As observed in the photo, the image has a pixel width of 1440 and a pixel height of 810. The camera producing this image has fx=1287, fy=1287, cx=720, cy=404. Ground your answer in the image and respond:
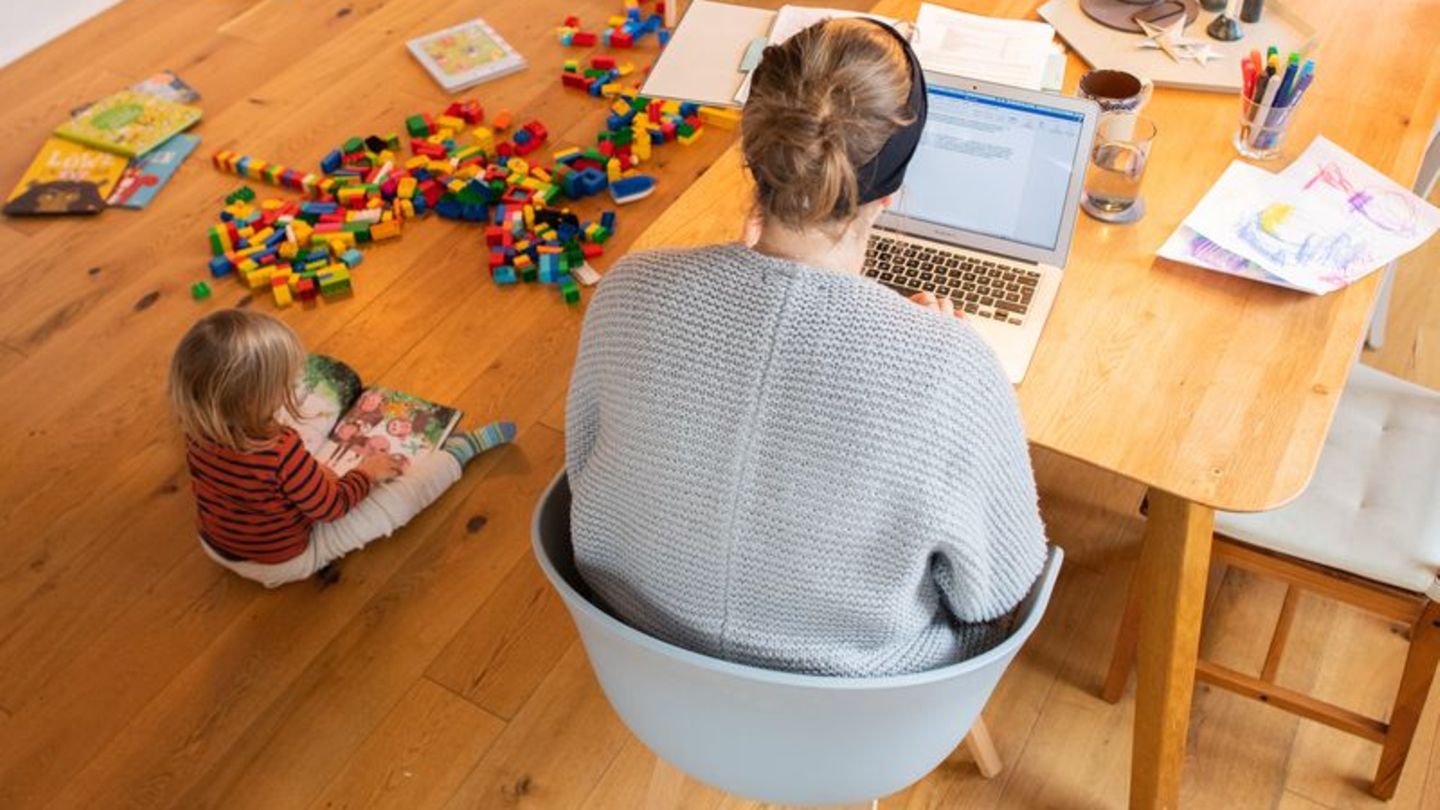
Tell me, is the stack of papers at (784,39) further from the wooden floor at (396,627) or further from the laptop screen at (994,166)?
the wooden floor at (396,627)

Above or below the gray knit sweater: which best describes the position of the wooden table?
A: below

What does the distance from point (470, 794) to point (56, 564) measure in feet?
3.01

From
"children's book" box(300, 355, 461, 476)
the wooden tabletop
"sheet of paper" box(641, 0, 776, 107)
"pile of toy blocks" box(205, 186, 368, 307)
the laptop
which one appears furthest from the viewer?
"pile of toy blocks" box(205, 186, 368, 307)

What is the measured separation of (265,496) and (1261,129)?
1.59 m

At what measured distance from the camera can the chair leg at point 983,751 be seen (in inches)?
73.2

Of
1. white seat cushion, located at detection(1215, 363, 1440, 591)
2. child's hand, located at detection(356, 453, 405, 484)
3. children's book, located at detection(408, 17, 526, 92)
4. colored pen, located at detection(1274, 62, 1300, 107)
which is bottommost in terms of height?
child's hand, located at detection(356, 453, 405, 484)

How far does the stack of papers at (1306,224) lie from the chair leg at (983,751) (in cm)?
73

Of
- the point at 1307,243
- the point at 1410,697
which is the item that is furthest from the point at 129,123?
the point at 1410,697

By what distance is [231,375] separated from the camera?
6.31 ft

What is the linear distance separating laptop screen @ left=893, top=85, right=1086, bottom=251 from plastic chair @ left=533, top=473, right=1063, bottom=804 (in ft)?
1.44

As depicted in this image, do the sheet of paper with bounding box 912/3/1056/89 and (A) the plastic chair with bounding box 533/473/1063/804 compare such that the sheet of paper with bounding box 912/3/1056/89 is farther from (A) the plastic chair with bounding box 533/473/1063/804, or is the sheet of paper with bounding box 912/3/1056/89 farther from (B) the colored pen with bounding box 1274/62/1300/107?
(A) the plastic chair with bounding box 533/473/1063/804

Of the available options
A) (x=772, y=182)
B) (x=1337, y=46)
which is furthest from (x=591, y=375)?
(x=1337, y=46)

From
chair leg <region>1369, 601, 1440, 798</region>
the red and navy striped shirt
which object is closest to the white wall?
the red and navy striped shirt

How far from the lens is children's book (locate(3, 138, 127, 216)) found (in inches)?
118
